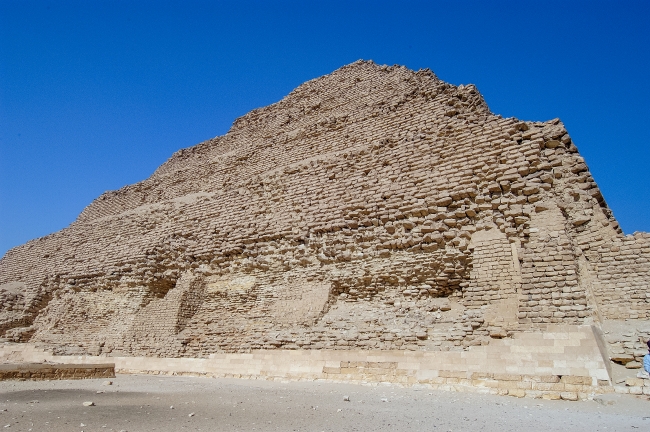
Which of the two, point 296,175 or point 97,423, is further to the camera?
point 296,175

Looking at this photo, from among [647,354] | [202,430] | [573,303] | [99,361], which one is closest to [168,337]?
[99,361]

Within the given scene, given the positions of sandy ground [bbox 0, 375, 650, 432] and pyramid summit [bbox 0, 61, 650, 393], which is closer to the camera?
sandy ground [bbox 0, 375, 650, 432]

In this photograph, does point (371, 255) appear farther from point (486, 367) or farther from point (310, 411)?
point (310, 411)

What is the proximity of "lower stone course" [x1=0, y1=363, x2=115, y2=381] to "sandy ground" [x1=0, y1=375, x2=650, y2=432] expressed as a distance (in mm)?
1712

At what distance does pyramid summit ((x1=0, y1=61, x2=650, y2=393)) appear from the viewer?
6992mm

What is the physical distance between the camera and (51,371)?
8.88 metres

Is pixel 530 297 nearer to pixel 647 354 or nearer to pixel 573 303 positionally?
pixel 573 303

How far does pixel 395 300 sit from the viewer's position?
880cm

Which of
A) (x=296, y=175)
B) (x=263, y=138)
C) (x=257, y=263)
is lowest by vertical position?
(x=257, y=263)

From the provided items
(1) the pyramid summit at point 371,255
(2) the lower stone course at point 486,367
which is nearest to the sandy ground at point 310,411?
(2) the lower stone course at point 486,367

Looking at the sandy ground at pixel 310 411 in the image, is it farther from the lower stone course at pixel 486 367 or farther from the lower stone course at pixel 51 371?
the lower stone course at pixel 51 371

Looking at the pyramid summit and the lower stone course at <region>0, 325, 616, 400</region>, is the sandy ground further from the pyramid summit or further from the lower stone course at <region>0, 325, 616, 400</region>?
the pyramid summit

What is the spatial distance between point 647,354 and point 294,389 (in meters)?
4.96

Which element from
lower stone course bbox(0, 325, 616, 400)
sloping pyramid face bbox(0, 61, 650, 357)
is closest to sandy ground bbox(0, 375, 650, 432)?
lower stone course bbox(0, 325, 616, 400)
